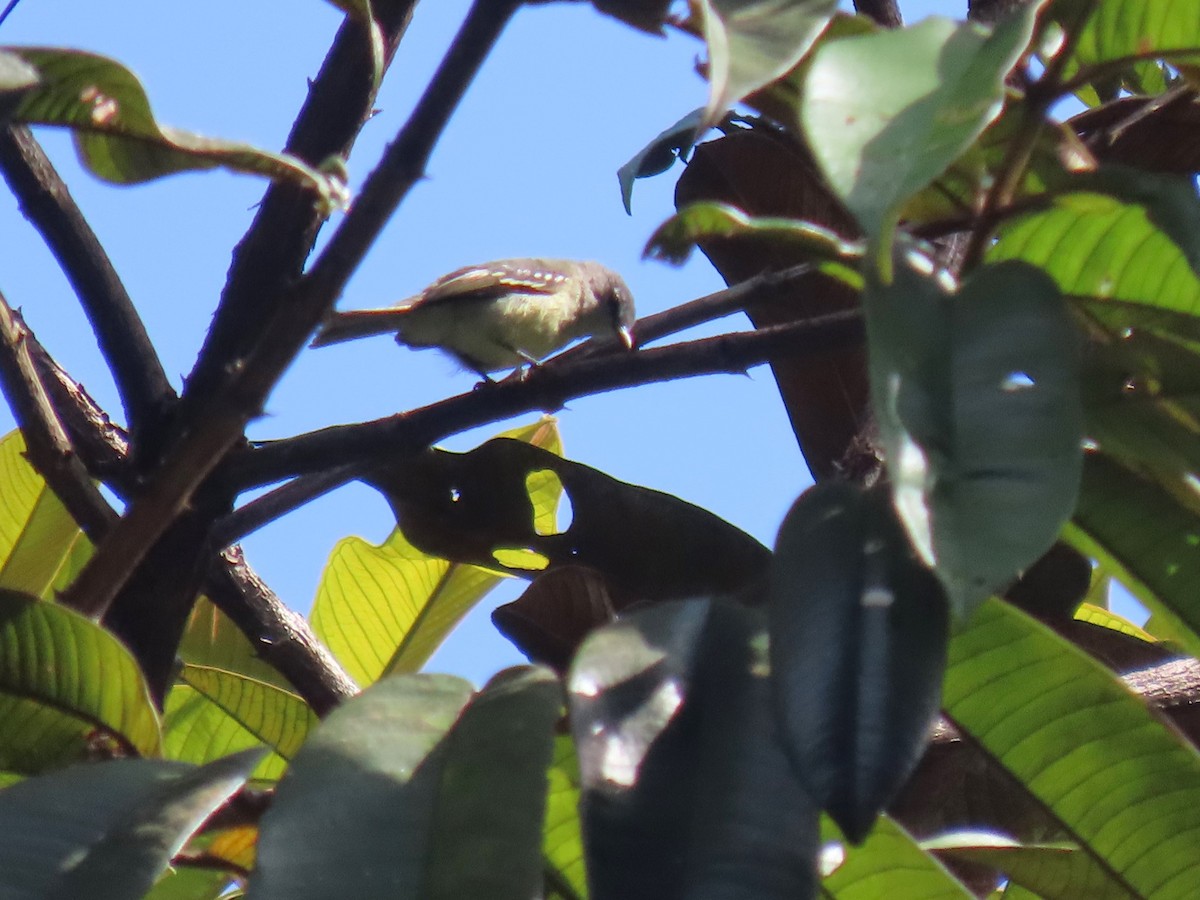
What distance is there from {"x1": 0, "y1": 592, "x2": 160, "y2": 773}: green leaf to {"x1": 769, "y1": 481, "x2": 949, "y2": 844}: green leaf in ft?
1.48

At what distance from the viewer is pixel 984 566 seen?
54 cm

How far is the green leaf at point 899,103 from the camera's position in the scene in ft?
1.76

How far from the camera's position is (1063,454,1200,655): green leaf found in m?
0.83

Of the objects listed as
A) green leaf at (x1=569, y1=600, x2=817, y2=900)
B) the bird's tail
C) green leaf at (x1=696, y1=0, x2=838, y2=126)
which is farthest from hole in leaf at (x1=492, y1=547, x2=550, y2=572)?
the bird's tail

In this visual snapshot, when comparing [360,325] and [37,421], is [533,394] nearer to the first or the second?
[37,421]

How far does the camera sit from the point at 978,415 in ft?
2.06

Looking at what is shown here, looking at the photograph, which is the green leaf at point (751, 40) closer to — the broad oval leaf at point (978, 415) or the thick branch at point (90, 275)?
the broad oval leaf at point (978, 415)

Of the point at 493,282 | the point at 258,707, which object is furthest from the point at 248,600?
the point at 493,282

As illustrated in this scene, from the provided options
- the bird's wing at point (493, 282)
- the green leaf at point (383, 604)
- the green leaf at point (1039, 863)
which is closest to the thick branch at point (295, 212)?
the green leaf at point (1039, 863)

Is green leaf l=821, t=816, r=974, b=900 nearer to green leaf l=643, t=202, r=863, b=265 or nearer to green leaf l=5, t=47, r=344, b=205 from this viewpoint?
green leaf l=643, t=202, r=863, b=265

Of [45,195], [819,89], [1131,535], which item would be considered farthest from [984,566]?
[45,195]

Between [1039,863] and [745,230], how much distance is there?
576 mm

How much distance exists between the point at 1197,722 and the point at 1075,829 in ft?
1.94

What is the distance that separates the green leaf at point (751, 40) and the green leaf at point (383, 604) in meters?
1.37
